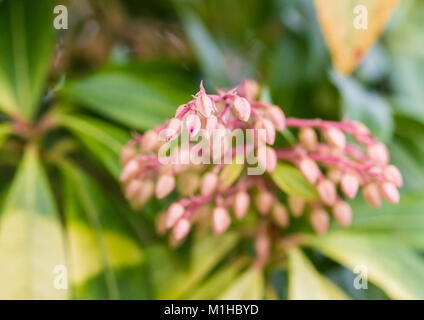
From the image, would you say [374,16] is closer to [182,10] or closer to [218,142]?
[218,142]

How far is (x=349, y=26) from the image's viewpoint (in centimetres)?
56

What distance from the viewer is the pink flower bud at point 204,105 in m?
0.37

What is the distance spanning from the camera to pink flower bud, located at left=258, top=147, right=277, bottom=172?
0.43 m

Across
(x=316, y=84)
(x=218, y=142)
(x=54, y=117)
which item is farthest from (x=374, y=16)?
(x=54, y=117)

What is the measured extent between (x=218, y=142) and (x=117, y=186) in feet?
0.93

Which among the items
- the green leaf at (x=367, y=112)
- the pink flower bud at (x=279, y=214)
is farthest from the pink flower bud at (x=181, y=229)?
the green leaf at (x=367, y=112)

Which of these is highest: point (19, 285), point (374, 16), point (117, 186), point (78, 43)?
point (78, 43)

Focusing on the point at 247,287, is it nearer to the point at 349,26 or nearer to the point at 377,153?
the point at 377,153

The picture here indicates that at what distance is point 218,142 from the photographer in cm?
41

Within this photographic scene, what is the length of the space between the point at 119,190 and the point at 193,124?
0.99ft

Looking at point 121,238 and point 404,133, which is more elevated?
point 404,133

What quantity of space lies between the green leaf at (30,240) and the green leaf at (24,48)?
0.27 ft

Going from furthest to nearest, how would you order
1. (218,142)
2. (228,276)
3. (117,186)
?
1. (117,186)
2. (228,276)
3. (218,142)

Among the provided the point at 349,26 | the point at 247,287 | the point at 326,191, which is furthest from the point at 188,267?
the point at 349,26
